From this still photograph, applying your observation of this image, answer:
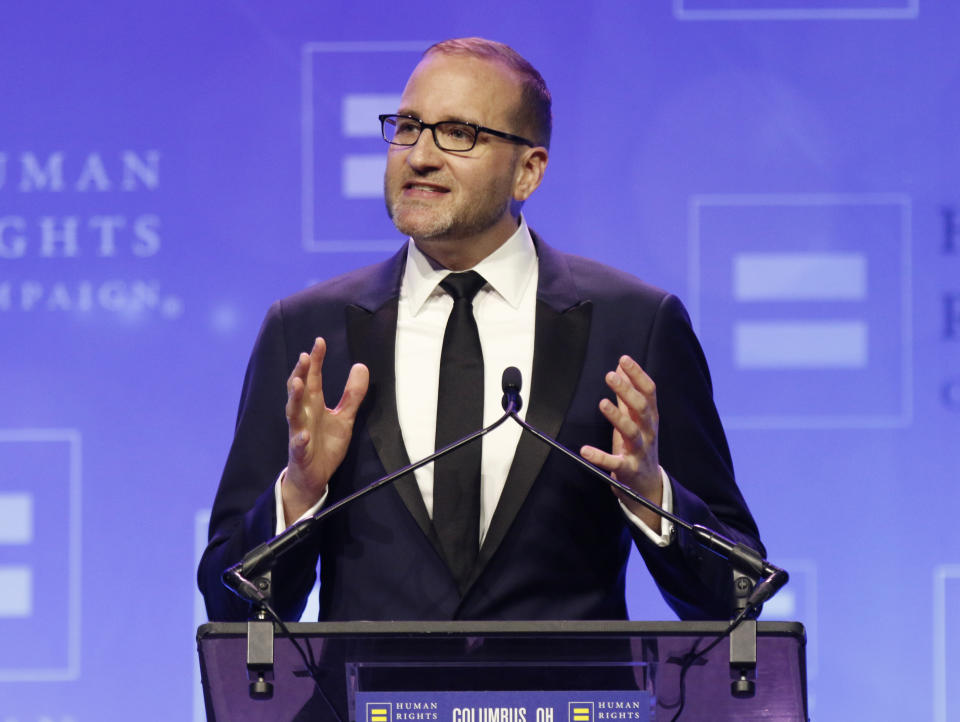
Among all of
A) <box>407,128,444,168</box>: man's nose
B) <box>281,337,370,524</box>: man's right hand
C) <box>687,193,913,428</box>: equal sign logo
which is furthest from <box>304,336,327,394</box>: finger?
<box>687,193,913,428</box>: equal sign logo

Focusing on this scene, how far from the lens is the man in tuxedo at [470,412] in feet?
6.23

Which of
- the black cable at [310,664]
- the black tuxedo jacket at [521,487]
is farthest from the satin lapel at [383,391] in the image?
the black cable at [310,664]

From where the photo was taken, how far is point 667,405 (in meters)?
2.08

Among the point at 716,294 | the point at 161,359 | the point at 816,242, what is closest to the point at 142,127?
the point at 161,359

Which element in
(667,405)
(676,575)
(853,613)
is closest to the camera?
(676,575)

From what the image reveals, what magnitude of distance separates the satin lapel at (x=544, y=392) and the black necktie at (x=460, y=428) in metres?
0.03

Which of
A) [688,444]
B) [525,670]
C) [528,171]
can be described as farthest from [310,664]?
[528,171]

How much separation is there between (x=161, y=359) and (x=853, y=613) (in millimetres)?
1589

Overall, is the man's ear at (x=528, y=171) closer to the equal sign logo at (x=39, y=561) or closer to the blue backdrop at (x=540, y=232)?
the blue backdrop at (x=540, y=232)

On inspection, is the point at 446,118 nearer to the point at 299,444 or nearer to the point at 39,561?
the point at 299,444

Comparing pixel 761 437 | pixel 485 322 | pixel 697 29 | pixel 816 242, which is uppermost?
pixel 697 29

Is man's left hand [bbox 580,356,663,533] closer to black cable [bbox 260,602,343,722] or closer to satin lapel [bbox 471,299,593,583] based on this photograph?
satin lapel [bbox 471,299,593,583]

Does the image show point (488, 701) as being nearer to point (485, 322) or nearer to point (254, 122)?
point (485, 322)

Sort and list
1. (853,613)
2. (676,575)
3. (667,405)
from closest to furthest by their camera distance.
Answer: (676,575) < (667,405) < (853,613)
